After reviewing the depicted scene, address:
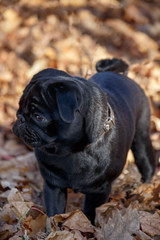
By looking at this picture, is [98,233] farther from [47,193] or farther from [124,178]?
[124,178]

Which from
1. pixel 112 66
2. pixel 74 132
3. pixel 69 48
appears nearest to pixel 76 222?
pixel 74 132

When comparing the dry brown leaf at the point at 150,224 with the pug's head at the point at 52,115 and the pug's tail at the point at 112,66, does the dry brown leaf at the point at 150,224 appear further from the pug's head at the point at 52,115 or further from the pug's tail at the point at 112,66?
the pug's tail at the point at 112,66

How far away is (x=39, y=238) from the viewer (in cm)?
217

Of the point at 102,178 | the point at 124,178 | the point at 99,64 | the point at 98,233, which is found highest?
the point at 99,64

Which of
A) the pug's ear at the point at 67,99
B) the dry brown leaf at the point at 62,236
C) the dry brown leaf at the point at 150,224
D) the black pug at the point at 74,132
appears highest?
the pug's ear at the point at 67,99

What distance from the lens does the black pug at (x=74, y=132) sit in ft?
6.86

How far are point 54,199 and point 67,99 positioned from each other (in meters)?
0.90

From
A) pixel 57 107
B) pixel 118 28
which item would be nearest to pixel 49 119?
pixel 57 107

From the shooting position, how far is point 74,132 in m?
2.21

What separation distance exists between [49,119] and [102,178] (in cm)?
61

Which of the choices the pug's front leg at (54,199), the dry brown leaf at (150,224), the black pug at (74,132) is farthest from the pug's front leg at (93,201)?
the dry brown leaf at (150,224)

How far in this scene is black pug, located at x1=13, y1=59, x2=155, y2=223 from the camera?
209cm

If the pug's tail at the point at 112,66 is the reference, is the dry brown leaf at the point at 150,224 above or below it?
below

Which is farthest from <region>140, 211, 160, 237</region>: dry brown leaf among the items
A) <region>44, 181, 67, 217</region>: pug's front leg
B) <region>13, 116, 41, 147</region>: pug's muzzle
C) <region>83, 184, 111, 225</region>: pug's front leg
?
<region>13, 116, 41, 147</region>: pug's muzzle
